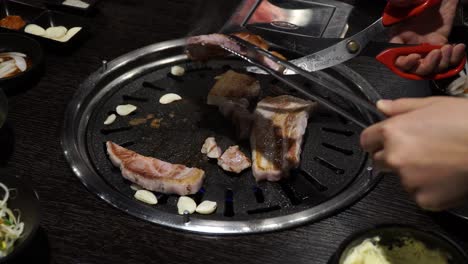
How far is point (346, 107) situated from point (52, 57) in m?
1.89

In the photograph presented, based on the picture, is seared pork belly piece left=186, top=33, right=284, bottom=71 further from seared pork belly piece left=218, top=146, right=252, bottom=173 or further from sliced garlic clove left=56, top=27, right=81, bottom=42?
sliced garlic clove left=56, top=27, right=81, bottom=42

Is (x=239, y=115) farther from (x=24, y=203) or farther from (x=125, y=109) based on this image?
(x=24, y=203)

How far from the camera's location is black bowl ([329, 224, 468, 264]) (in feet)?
5.83

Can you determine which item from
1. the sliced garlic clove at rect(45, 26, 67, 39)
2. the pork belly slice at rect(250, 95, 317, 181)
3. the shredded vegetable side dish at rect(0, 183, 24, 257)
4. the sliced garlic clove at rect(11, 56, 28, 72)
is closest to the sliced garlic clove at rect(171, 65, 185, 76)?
the pork belly slice at rect(250, 95, 317, 181)

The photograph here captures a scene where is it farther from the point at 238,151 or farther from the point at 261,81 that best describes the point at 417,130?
the point at 261,81

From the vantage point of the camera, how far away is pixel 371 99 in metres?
2.85

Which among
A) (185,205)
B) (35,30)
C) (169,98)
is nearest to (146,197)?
(185,205)

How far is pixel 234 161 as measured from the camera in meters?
2.50

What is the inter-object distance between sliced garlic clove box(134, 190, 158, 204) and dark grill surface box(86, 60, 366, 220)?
0.04m

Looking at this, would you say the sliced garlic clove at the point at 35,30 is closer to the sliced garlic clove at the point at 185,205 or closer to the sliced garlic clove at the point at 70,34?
the sliced garlic clove at the point at 70,34

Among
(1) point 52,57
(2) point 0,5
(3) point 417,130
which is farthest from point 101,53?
(3) point 417,130

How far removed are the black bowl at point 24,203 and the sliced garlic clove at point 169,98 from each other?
1.06 m

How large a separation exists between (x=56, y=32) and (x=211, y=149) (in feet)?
4.84

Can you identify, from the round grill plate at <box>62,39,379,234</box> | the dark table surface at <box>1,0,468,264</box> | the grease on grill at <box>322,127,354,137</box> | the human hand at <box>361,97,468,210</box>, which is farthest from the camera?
the grease on grill at <box>322,127,354,137</box>
